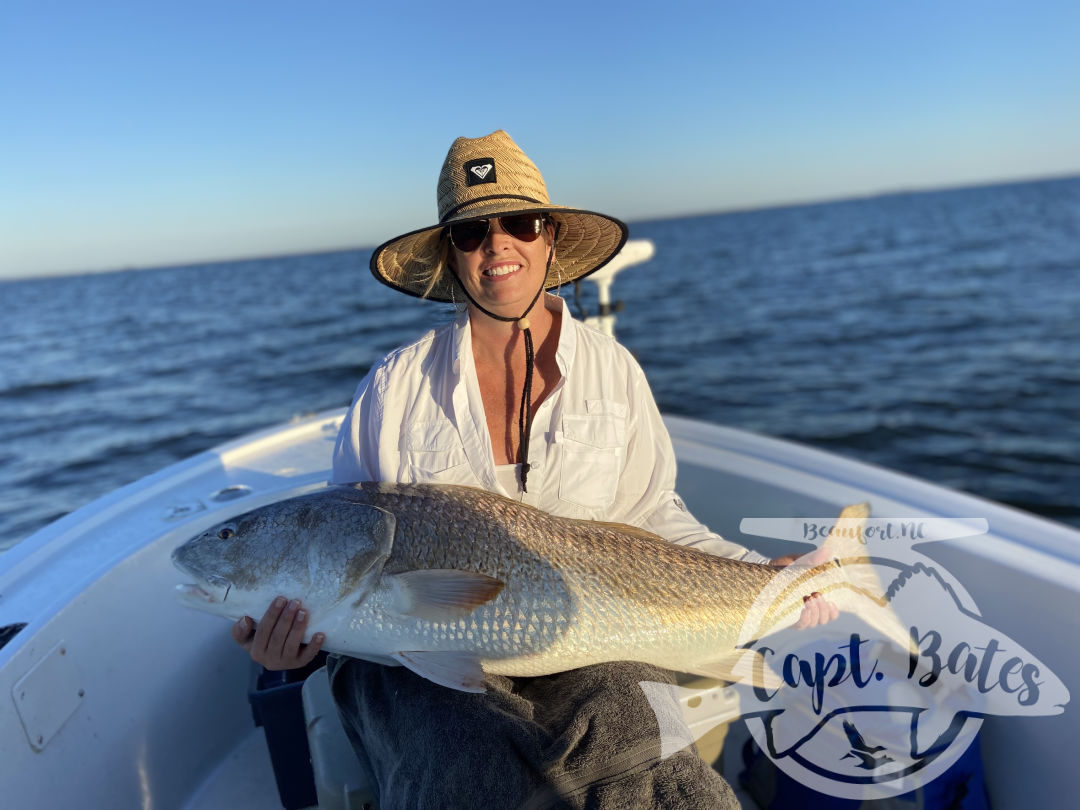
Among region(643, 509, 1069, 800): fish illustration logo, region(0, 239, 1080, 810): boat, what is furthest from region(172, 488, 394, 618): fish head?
region(643, 509, 1069, 800): fish illustration logo

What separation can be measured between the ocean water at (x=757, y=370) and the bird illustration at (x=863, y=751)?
90.3 inches

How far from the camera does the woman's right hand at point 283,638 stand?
203cm

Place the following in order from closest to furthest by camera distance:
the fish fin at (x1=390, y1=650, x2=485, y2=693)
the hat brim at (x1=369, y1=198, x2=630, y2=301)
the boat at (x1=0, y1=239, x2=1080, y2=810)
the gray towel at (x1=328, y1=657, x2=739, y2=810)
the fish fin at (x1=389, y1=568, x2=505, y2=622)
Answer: the gray towel at (x1=328, y1=657, x2=739, y2=810), the fish fin at (x1=390, y1=650, x2=485, y2=693), the fish fin at (x1=389, y1=568, x2=505, y2=622), the boat at (x1=0, y1=239, x2=1080, y2=810), the hat brim at (x1=369, y1=198, x2=630, y2=301)

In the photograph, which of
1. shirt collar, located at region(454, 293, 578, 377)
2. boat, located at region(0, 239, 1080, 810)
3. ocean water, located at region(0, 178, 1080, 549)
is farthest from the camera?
ocean water, located at region(0, 178, 1080, 549)

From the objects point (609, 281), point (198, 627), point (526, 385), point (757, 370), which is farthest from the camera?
point (757, 370)

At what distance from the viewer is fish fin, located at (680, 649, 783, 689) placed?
222 cm

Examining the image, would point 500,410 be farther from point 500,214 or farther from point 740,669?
point 740,669

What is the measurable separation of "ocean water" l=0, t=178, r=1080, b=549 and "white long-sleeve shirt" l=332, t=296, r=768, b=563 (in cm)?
56

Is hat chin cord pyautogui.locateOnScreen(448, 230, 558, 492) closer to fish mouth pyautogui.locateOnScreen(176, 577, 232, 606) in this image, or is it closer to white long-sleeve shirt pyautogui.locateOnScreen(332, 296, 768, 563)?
white long-sleeve shirt pyautogui.locateOnScreen(332, 296, 768, 563)

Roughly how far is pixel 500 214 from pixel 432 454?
0.94 meters

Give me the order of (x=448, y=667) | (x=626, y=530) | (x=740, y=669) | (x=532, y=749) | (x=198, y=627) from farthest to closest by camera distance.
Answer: (x=198, y=627) → (x=626, y=530) → (x=740, y=669) → (x=448, y=667) → (x=532, y=749)

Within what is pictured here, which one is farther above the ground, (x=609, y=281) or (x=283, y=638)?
(x=609, y=281)

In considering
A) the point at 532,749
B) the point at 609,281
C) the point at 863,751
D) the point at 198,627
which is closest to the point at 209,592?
the point at 532,749

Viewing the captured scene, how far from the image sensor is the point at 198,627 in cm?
312
